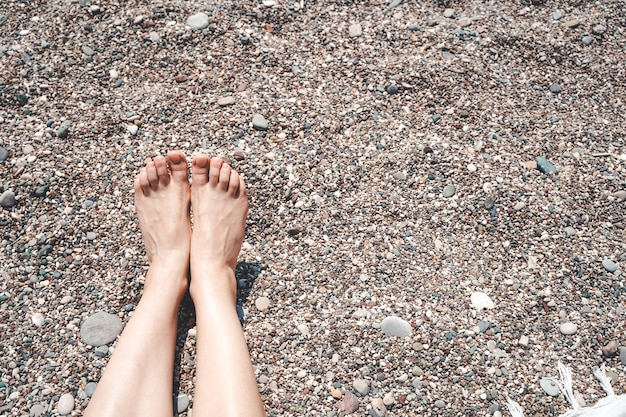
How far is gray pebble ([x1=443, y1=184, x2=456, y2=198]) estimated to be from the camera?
2258 mm

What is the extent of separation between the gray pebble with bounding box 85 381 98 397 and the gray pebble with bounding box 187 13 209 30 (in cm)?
159

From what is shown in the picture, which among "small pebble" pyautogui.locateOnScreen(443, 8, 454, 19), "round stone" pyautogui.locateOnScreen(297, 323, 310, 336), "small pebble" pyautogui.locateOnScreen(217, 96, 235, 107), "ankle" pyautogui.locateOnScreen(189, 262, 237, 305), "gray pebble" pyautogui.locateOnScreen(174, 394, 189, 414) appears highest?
"small pebble" pyautogui.locateOnScreen(443, 8, 454, 19)

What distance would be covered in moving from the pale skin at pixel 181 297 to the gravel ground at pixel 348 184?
0.36 ft

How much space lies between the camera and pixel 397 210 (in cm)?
224

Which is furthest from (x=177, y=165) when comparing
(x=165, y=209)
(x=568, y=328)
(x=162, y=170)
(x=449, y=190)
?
(x=568, y=328)

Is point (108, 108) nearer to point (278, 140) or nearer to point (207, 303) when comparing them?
point (278, 140)

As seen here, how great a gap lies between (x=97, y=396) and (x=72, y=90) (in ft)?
4.45

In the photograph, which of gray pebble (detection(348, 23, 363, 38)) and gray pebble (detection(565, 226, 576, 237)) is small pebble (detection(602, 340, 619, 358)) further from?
gray pebble (detection(348, 23, 363, 38))

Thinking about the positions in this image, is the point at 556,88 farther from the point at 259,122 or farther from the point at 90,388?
the point at 90,388

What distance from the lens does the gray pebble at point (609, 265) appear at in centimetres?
213

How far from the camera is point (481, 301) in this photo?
6.78ft

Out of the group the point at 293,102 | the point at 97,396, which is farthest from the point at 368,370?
the point at 293,102

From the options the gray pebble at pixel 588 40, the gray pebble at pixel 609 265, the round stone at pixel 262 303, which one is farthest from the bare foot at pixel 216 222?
the gray pebble at pixel 588 40

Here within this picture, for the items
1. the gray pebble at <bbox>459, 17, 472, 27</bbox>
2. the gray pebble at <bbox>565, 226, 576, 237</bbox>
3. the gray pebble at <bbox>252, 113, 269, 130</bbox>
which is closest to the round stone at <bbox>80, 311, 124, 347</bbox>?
the gray pebble at <bbox>252, 113, 269, 130</bbox>
